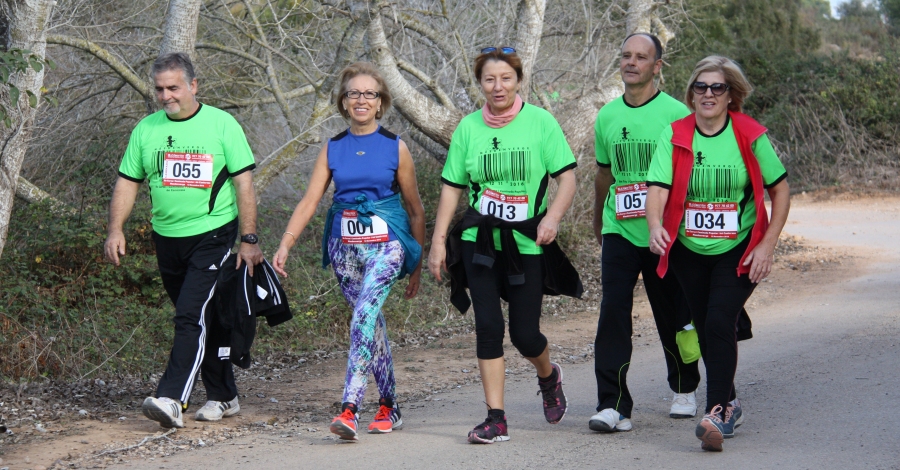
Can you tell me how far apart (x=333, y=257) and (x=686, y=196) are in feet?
6.44

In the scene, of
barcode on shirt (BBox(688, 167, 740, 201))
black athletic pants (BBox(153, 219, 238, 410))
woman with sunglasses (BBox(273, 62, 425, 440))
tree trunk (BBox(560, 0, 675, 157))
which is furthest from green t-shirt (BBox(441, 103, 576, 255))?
tree trunk (BBox(560, 0, 675, 157))

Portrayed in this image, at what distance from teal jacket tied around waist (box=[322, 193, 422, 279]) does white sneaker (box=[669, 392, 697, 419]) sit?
168 centimetres

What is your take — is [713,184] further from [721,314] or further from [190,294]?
[190,294]

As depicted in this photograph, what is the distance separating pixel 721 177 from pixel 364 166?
1893 millimetres

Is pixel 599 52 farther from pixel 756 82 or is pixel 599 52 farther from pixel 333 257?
pixel 756 82

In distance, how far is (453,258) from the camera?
529 cm

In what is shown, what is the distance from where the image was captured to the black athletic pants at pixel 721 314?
5008 millimetres

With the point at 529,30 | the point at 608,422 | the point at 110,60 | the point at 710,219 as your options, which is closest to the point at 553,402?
the point at 608,422

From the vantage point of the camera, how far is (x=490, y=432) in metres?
5.18

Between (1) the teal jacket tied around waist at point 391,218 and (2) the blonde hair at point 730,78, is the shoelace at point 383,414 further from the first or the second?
(2) the blonde hair at point 730,78

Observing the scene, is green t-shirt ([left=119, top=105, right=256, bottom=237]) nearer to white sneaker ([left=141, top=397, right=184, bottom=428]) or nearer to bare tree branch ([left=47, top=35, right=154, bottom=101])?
white sneaker ([left=141, top=397, right=184, bottom=428])

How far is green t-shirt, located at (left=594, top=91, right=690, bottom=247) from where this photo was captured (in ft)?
18.1

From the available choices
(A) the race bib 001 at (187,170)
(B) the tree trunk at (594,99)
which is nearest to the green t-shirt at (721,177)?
(A) the race bib 001 at (187,170)

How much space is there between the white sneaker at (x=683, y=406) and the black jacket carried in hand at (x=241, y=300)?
2.38 metres
